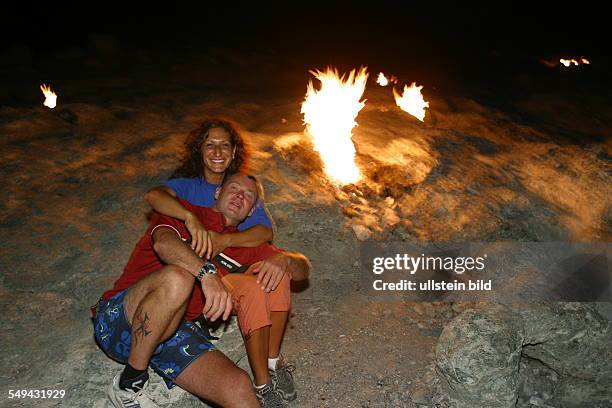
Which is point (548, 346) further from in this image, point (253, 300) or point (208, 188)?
point (208, 188)

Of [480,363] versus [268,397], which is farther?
[480,363]

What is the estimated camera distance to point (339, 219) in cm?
548

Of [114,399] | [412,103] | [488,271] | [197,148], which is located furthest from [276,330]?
[412,103]

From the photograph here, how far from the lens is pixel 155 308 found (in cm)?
272

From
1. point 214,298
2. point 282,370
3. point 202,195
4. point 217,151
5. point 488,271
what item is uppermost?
point 217,151

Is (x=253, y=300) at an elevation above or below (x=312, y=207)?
below

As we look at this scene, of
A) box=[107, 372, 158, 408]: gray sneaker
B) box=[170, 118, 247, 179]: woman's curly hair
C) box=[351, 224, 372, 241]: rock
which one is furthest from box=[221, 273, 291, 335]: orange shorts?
box=[351, 224, 372, 241]: rock

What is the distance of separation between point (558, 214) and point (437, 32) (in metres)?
19.2

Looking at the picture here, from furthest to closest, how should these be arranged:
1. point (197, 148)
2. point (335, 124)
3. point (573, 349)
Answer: point (335, 124) < point (573, 349) < point (197, 148)

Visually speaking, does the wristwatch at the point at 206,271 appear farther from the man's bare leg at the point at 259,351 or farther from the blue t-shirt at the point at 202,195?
the blue t-shirt at the point at 202,195

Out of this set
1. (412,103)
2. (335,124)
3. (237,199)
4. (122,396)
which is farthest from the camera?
(412,103)

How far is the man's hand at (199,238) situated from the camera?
3.25 meters

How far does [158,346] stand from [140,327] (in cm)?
29

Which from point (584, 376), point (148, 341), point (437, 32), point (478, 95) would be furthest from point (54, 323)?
point (437, 32)
